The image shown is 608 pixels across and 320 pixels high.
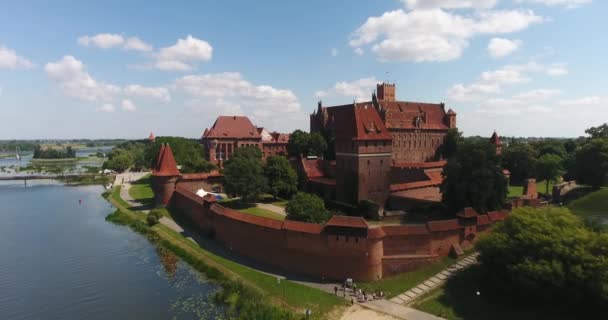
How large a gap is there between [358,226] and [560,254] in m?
9.57

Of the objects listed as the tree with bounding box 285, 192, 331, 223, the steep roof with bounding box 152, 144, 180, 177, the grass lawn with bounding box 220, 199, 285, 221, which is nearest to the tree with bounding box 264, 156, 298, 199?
the grass lawn with bounding box 220, 199, 285, 221

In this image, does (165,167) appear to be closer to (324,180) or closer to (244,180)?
(244,180)

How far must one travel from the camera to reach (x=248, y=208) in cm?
3606

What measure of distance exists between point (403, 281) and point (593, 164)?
3271cm

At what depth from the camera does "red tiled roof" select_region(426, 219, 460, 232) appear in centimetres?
2220

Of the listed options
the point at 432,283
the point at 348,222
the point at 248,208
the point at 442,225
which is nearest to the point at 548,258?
the point at 432,283

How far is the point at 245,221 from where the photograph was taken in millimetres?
25391

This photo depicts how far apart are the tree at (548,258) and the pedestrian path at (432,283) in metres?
2.18

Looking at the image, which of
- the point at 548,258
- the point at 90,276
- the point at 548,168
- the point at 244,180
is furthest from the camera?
the point at 548,168

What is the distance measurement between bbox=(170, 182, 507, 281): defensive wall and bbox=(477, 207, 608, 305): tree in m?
3.13

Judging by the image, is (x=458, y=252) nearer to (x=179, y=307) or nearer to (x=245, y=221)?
(x=245, y=221)

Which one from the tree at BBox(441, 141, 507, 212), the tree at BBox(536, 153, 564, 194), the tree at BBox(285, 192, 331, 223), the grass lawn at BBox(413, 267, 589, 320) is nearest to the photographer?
the grass lawn at BBox(413, 267, 589, 320)

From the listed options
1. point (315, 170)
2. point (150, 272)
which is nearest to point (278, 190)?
point (315, 170)

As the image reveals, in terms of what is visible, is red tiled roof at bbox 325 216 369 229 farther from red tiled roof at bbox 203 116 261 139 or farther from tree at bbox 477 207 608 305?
red tiled roof at bbox 203 116 261 139
